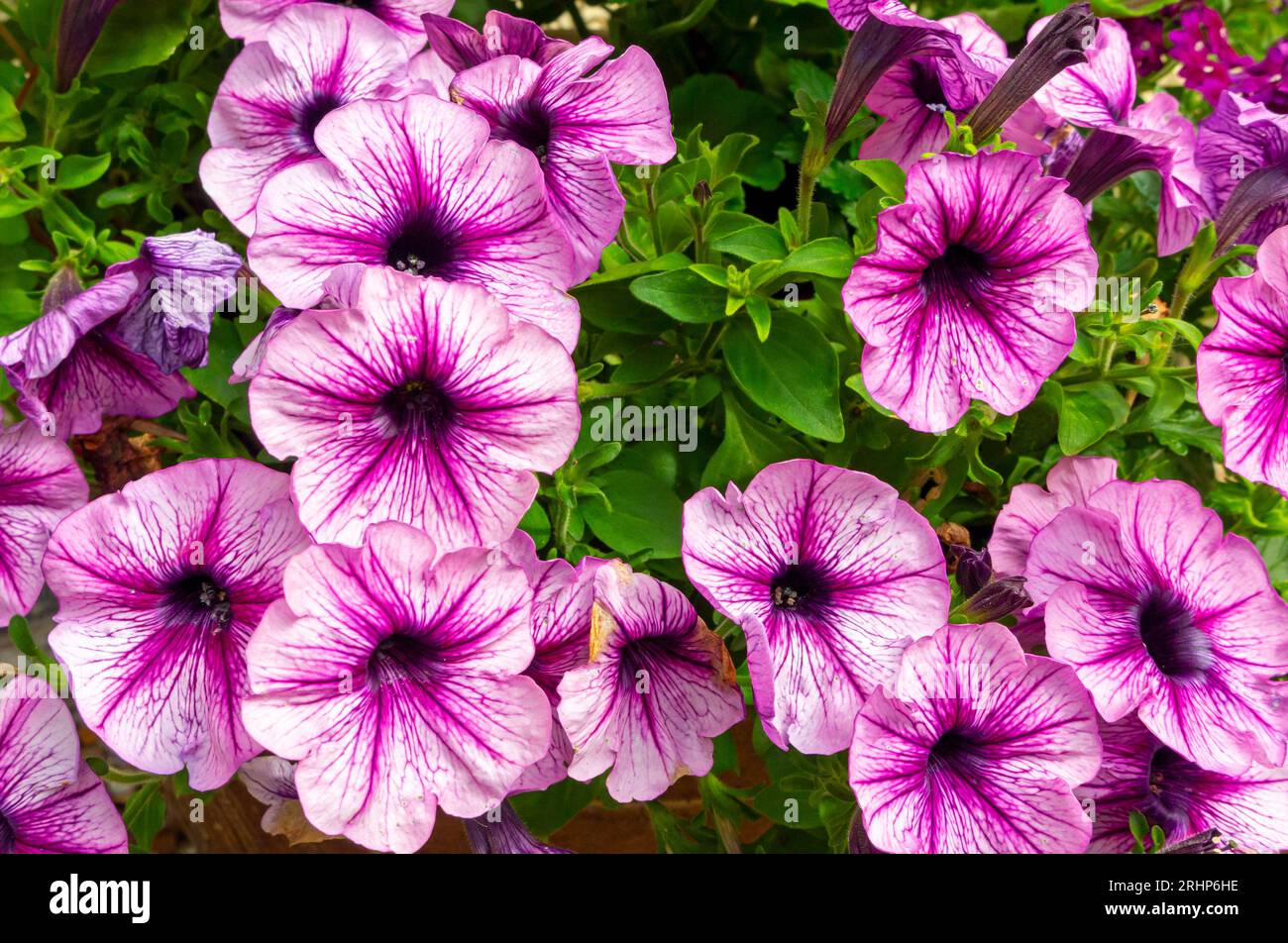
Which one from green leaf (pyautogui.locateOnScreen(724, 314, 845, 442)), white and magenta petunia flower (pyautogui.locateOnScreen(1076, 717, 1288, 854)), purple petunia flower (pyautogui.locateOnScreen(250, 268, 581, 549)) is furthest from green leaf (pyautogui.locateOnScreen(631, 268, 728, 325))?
white and magenta petunia flower (pyautogui.locateOnScreen(1076, 717, 1288, 854))

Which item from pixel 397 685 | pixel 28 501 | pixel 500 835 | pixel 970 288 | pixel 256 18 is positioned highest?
pixel 256 18

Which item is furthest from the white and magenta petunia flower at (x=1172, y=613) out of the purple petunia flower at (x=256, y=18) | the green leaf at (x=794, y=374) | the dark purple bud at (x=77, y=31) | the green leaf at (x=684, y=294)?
the dark purple bud at (x=77, y=31)

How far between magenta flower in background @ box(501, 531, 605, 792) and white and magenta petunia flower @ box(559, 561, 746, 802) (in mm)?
19

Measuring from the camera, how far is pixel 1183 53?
1.10m

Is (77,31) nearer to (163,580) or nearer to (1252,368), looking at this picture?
(163,580)

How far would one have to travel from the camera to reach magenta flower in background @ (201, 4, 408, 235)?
0.81 metres

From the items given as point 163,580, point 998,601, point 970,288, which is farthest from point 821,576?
point 163,580

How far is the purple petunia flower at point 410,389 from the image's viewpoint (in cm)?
61

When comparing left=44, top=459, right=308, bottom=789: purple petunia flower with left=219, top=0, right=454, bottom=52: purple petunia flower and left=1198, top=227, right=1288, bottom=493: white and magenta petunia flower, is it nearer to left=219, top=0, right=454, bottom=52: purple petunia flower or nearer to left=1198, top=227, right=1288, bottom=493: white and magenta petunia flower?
left=219, top=0, right=454, bottom=52: purple petunia flower

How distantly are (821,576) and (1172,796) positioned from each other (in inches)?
11.3

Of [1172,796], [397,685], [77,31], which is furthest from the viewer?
[77,31]

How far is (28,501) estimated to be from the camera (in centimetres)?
78

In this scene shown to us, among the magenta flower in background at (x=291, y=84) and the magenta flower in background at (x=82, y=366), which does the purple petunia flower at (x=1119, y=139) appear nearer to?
the magenta flower in background at (x=291, y=84)

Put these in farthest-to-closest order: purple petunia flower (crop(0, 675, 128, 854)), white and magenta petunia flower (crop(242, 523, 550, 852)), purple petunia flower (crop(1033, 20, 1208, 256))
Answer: purple petunia flower (crop(1033, 20, 1208, 256))
purple petunia flower (crop(0, 675, 128, 854))
white and magenta petunia flower (crop(242, 523, 550, 852))
